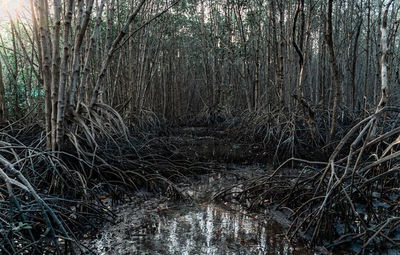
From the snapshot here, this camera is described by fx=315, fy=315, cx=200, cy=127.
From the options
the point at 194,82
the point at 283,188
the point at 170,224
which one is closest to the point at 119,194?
the point at 170,224

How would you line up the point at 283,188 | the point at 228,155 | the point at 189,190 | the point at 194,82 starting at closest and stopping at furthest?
1. the point at 283,188
2. the point at 189,190
3. the point at 228,155
4. the point at 194,82

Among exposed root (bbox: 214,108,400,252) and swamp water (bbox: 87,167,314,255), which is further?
swamp water (bbox: 87,167,314,255)

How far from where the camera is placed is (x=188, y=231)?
2.66 m

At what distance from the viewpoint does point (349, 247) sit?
2.29 m

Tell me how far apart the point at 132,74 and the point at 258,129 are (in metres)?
3.18

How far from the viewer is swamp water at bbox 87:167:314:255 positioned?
233 centimetres

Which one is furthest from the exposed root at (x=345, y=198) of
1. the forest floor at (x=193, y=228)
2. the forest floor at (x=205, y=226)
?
the forest floor at (x=193, y=228)

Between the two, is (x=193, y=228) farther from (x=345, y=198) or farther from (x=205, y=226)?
(x=345, y=198)

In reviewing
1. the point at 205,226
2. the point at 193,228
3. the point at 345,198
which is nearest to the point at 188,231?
the point at 193,228

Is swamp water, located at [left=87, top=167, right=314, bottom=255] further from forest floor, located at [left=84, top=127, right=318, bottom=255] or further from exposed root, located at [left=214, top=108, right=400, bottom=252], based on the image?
exposed root, located at [left=214, top=108, right=400, bottom=252]

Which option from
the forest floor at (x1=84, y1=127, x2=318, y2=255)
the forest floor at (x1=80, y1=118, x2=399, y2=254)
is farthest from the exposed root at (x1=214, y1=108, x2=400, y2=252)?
the forest floor at (x1=84, y1=127, x2=318, y2=255)

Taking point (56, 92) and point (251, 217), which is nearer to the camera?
point (251, 217)

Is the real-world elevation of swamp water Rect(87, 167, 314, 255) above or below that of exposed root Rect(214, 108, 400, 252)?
below

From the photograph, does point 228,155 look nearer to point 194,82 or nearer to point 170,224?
point 170,224
